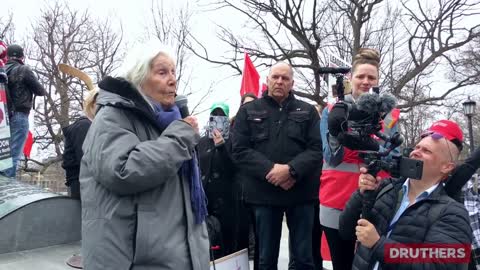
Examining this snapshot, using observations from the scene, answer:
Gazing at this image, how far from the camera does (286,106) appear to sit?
3.77 metres

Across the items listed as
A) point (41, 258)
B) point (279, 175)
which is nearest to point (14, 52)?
point (41, 258)

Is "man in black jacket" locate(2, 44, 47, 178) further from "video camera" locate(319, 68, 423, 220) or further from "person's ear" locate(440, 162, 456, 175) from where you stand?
"person's ear" locate(440, 162, 456, 175)

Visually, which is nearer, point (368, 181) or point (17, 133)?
point (368, 181)

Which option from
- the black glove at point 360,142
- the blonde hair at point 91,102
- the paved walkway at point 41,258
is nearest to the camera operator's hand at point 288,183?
the black glove at point 360,142

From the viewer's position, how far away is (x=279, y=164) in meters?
3.54

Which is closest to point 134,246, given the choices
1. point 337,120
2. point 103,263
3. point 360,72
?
point 103,263

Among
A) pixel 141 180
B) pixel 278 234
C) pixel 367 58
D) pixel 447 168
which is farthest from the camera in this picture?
pixel 278 234

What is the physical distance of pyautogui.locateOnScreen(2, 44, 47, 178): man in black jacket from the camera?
5.93 m

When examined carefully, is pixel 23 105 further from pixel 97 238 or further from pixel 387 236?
pixel 387 236

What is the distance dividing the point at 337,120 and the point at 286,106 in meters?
1.26

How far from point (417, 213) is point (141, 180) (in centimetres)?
140

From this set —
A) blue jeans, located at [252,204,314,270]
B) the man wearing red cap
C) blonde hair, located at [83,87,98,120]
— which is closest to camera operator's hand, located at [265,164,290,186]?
blue jeans, located at [252,204,314,270]

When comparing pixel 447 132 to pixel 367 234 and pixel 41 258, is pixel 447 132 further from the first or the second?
pixel 41 258

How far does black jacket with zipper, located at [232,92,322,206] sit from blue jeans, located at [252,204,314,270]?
78 millimetres
